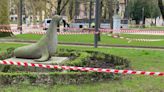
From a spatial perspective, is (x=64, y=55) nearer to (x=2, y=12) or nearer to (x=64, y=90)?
(x=64, y=90)

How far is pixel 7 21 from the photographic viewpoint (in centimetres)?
2727

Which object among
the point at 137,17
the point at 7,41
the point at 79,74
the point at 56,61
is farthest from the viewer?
the point at 137,17

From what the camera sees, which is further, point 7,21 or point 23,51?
point 7,21

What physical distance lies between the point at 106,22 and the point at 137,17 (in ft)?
108

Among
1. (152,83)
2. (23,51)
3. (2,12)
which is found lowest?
(152,83)

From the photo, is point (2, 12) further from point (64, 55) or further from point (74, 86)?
point (74, 86)

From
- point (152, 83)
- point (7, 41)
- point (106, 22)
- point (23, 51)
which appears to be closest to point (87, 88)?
point (152, 83)

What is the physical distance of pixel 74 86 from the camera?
792cm

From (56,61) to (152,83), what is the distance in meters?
2.85

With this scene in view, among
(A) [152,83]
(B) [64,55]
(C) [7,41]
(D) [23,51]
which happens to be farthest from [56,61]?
(C) [7,41]

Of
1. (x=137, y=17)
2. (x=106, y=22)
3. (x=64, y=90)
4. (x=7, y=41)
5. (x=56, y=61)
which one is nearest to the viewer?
(x=64, y=90)

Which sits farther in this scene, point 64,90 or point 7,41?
point 7,41

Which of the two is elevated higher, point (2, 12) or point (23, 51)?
point (2, 12)

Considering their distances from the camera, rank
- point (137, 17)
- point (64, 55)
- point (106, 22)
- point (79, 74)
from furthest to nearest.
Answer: point (137, 17), point (106, 22), point (64, 55), point (79, 74)
